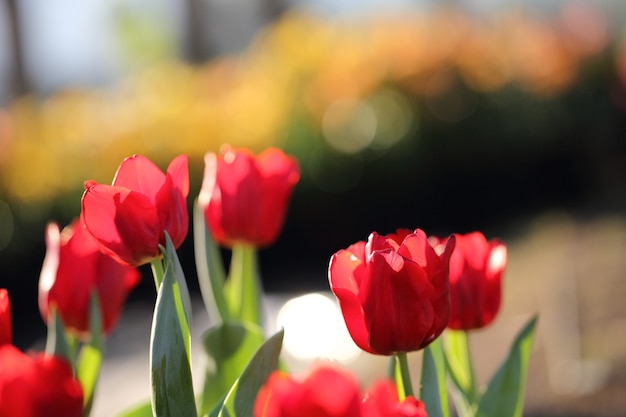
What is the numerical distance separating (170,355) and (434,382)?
0.99 feet

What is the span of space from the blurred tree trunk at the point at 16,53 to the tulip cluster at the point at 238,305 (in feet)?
37.1

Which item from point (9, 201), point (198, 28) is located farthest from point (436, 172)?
point (198, 28)

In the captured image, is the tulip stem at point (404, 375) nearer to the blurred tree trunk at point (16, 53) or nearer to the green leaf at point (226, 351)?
the green leaf at point (226, 351)

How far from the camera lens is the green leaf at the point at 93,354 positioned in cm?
129

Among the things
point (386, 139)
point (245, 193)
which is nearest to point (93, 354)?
point (245, 193)

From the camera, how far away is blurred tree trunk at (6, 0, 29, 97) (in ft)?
39.6

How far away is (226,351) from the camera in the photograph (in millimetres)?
1277

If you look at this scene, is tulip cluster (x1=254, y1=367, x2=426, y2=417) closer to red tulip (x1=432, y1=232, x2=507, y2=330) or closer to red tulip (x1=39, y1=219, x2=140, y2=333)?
red tulip (x1=432, y1=232, x2=507, y2=330)

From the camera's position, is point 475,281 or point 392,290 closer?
point 392,290

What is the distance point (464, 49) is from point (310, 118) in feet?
5.25

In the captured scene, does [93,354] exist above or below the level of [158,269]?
below

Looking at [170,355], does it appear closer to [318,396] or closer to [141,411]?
[141,411]

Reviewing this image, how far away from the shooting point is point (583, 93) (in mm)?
8430

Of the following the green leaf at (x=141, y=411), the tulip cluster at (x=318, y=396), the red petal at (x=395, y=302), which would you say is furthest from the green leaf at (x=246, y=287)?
the tulip cluster at (x=318, y=396)
